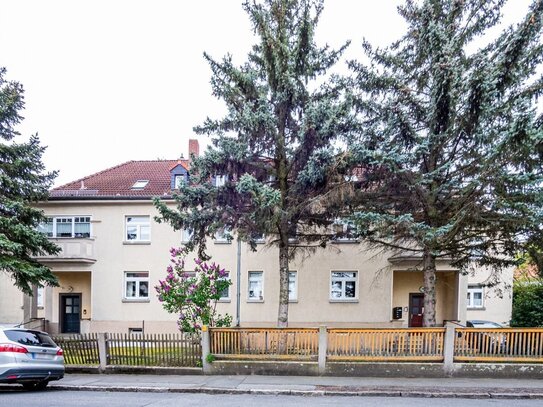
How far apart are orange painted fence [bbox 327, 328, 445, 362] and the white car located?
264 inches

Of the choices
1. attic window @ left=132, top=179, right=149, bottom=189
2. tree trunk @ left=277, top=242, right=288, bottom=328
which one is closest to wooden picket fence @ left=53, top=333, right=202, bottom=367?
tree trunk @ left=277, top=242, right=288, bottom=328

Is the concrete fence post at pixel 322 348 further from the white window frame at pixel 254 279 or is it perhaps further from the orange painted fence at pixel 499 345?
the white window frame at pixel 254 279

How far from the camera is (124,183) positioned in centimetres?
2128

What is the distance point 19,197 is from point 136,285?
22.6ft

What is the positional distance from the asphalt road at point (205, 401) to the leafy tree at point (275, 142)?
397cm

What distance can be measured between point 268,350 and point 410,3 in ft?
36.2

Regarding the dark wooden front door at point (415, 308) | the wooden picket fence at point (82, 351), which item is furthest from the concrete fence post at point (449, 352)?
the dark wooden front door at point (415, 308)

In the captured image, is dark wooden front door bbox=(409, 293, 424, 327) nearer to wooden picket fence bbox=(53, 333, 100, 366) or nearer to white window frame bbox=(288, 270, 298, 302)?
white window frame bbox=(288, 270, 298, 302)

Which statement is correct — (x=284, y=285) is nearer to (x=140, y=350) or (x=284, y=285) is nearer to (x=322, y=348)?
(x=322, y=348)

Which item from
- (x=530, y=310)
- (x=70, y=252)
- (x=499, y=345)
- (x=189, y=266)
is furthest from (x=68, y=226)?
(x=530, y=310)

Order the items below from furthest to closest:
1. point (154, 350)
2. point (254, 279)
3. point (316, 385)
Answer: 1. point (254, 279)
2. point (154, 350)
3. point (316, 385)

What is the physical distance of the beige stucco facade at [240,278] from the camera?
62.6ft

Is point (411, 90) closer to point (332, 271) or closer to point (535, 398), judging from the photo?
point (535, 398)

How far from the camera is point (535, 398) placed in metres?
8.47
